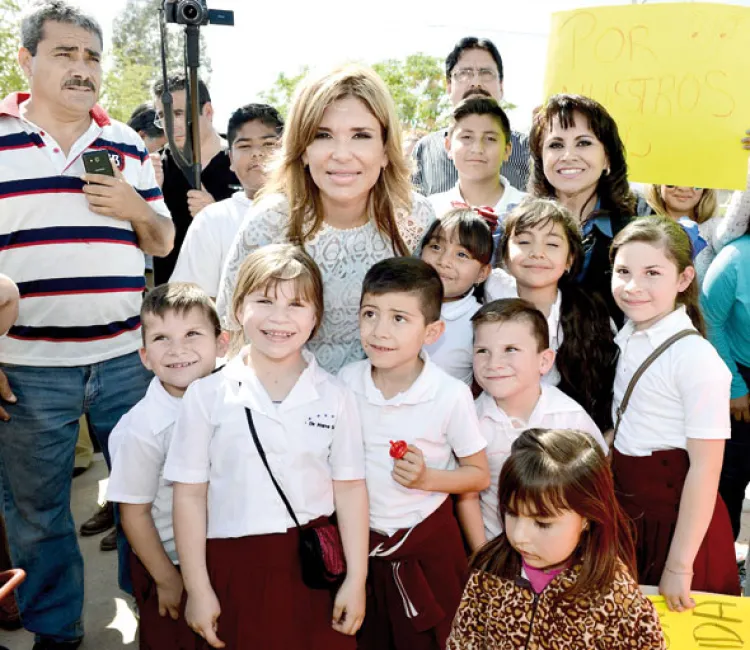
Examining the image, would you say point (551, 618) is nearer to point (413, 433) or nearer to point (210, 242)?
point (413, 433)

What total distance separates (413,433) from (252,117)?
79.5 inches

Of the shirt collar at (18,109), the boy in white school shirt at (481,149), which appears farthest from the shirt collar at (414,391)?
the shirt collar at (18,109)

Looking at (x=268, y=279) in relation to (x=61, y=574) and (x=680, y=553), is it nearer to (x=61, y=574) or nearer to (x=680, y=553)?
(x=680, y=553)

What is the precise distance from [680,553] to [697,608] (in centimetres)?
17

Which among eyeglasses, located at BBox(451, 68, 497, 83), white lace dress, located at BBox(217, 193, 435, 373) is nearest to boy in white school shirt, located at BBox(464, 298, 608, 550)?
white lace dress, located at BBox(217, 193, 435, 373)

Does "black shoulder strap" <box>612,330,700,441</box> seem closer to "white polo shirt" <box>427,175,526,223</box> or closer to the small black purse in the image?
the small black purse

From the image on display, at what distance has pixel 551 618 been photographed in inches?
62.7

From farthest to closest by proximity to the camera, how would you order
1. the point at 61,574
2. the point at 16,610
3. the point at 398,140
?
the point at 16,610 < the point at 61,574 < the point at 398,140

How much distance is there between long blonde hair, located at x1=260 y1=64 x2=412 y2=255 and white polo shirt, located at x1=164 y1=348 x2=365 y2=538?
54 cm

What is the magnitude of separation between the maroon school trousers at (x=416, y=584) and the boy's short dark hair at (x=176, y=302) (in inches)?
32.6

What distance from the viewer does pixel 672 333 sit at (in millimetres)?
2064

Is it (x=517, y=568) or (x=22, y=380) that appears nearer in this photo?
(x=517, y=568)

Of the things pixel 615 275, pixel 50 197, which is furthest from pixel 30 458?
pixel 615 275

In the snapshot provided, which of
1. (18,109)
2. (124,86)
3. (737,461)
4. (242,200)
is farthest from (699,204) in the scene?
(124,86)
